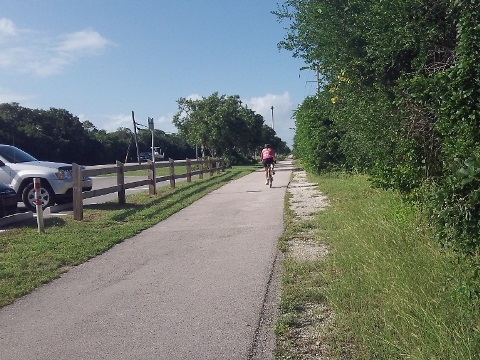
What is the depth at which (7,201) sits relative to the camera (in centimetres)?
1196

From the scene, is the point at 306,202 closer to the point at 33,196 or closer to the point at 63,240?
the point at 63,240

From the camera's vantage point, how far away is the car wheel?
14.0 metres

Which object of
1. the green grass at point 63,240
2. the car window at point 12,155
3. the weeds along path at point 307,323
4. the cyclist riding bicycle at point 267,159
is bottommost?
the weeds along path at point 307,323

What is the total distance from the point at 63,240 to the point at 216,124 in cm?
4512

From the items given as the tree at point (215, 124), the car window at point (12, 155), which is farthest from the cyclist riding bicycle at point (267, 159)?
the tree at point (215, 124)

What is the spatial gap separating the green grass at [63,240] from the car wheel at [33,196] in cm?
94

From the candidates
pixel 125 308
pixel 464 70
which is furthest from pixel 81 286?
pixel 464 70

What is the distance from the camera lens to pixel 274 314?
17.7 feet

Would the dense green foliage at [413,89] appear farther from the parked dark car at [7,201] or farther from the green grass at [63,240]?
the parked dark car at [7,201]

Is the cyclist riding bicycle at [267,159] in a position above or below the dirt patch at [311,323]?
above

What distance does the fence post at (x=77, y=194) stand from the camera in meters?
12.2

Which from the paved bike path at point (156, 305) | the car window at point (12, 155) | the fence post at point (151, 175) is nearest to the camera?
the paved bike path at point (156, 305)

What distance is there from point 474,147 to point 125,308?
3.77 m

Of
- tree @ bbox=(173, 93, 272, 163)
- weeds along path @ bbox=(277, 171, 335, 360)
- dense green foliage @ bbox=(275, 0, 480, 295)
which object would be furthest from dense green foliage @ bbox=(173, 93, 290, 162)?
weeds along path @ bbox=(277, 171, 335, 360)
